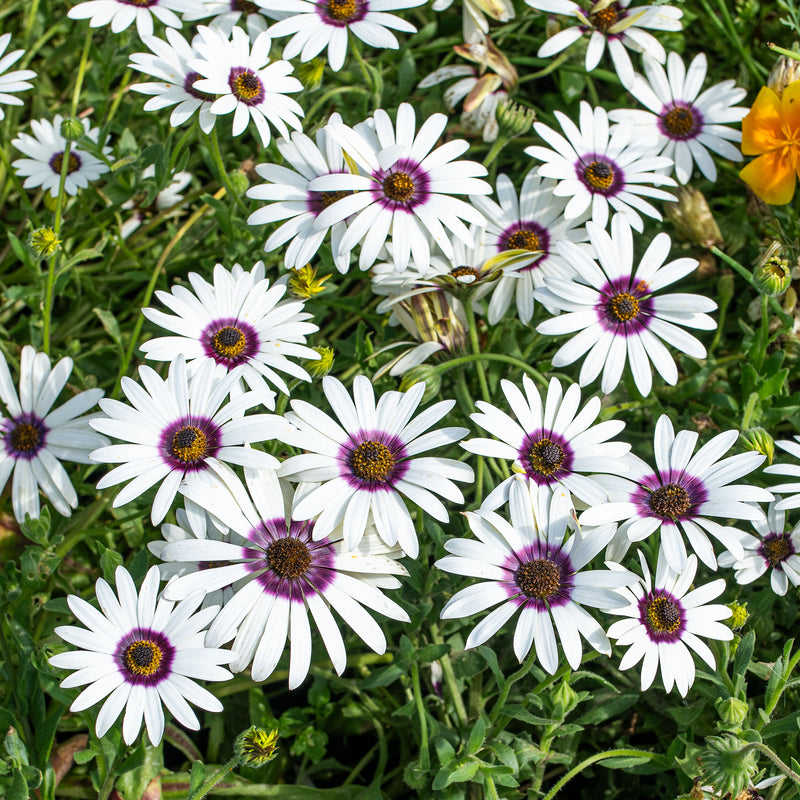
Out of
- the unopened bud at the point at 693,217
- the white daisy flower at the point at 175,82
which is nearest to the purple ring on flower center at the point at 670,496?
the unopened bud at the point at 693,217

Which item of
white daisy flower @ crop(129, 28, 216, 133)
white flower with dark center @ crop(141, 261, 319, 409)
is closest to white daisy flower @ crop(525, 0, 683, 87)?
white daisy flower @ crop(129, 28, 216, 133)

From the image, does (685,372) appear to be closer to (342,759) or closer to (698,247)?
(698,247)

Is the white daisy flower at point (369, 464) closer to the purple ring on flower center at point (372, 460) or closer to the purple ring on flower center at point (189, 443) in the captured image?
the purple ring on flower center at point (372, 460)

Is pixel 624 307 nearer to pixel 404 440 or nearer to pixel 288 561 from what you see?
pixel 404 440

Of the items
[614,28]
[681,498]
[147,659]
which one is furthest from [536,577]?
[614,28]

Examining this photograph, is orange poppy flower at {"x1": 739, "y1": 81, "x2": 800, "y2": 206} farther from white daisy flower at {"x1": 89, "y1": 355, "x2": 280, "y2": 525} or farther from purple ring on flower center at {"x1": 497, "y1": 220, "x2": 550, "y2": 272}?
white daisy flower at {"x1": 89, "y1": 355, "x2": 280, "y2": 525}

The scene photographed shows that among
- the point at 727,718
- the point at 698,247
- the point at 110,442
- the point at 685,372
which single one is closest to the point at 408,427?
the point at 110,442
